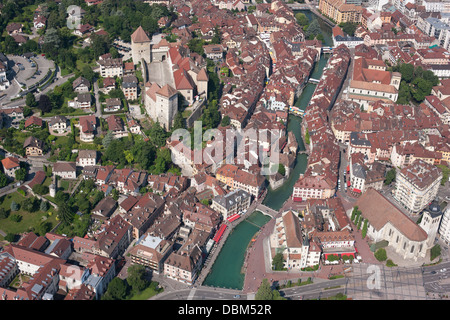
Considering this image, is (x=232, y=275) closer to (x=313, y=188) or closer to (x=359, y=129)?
(x=313, y=188)

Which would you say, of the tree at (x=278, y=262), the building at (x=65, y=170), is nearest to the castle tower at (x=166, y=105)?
the building at (x=65, y=170)

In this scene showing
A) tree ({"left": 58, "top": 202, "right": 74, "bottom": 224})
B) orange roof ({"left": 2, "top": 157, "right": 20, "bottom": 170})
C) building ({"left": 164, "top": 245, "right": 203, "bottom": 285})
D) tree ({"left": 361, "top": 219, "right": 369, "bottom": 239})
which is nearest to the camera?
building ({"left": 164, "top": 245, "right": 203, "bottom": 285})

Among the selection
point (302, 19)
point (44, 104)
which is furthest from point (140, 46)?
point (302, 19)

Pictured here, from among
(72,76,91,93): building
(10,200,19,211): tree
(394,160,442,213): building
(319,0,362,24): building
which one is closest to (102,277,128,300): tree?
(10,200,19,211): tree

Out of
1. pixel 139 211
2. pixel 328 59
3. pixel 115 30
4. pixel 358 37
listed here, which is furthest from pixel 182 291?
pixel 358 37

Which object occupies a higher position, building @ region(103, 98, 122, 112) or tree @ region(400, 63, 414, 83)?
building @ region(103, 98, 122, 112)

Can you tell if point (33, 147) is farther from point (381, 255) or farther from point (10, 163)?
point (381, 255)

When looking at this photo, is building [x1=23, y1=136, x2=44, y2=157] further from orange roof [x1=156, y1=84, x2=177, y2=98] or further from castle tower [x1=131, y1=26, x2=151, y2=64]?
castle tower [x1=131, y1=26, x2=151, y2=64]
